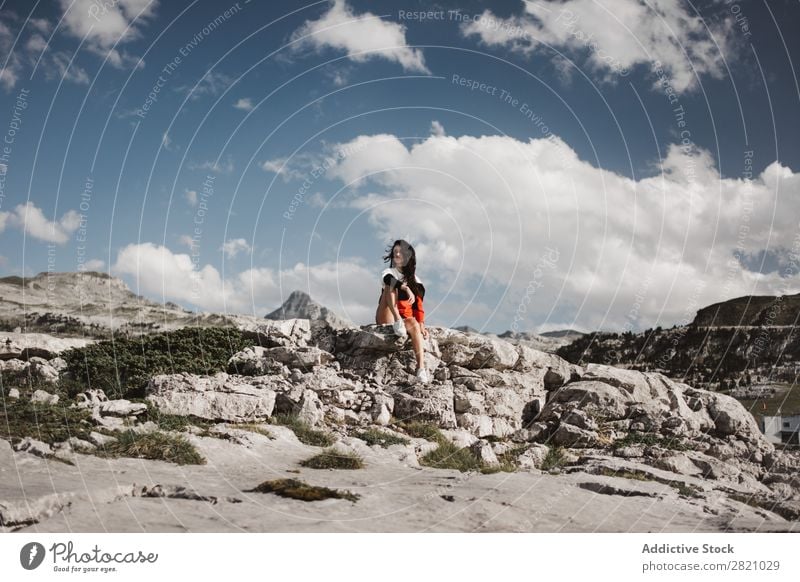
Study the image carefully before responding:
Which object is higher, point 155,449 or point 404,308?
point 404,308

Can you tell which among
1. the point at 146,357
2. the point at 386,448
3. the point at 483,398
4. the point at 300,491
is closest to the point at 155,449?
the point at 300,491

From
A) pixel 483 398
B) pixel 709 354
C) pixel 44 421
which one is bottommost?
pixel 44 421

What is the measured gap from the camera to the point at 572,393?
20.5m

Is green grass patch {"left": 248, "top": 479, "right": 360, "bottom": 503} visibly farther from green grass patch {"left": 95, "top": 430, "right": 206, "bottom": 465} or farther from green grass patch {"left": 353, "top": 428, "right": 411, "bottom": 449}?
green grass patch {"left": 353, "top": 428, "right": 411, "bottom": 449}

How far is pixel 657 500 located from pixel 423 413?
727 centimetres

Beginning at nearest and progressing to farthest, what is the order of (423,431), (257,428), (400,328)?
(257,428) < (423,431) < (400,328)

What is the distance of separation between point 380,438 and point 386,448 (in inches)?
18.7

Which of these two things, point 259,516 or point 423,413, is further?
point 423,413

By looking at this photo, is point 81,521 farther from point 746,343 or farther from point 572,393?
point 746,343

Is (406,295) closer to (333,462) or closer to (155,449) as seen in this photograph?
(333,462)

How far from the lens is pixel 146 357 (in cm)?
1917

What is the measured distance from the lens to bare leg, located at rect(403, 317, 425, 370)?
19109 millimetres

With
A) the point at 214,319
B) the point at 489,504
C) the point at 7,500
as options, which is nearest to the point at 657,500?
the point at 489,504

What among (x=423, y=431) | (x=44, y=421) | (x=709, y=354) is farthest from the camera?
(x=709, y=354)
